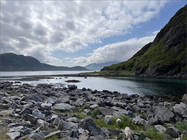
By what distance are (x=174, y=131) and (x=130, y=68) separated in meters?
159

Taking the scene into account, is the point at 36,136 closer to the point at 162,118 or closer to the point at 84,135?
the point at 84,135

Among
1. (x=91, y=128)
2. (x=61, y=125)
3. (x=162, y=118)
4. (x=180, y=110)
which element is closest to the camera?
(x=61, y=125)

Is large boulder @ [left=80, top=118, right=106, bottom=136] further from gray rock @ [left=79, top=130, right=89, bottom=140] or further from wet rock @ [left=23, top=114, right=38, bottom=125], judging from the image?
wet rock @ [left=23, top=114, right=38, bottom=125]

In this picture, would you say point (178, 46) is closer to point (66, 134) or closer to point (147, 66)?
point (147, 66)

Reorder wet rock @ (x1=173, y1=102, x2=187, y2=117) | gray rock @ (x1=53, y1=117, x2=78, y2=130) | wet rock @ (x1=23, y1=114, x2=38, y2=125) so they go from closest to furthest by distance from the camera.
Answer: gray rock @ (x1=53, y1=117, x2=78, y2=130) < wet rock @ (x1=23, y1=114, x2=38, y2=125) < wet rock @ (x1=173, y1=102, x2=187, y2=117)

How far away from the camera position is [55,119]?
10023 millimetres

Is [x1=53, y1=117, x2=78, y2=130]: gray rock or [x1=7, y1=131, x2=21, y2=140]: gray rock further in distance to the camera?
[x1=53, y1=117, x2=78, y2=130]: gray rock

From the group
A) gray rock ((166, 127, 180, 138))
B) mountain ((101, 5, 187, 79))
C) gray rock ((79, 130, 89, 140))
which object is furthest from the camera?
mountain ((101, 5, 187, 79))

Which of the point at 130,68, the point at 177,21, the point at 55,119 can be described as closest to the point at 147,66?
the point at 130,68

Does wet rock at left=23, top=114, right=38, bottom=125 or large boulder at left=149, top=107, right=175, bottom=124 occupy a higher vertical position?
wet rock at left=23, top=114, right=38, bottom=125

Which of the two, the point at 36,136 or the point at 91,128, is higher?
the point at 36,136

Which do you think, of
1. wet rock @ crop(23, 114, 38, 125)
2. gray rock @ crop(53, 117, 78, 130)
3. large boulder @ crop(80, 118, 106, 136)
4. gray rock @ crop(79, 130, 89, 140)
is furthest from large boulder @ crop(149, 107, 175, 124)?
wet rock @ crop(23, 114, 38, 125)

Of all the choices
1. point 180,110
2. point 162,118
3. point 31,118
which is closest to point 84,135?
point 31,118

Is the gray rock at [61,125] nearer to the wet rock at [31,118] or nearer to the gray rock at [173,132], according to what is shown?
the wet rock at [31,118]
